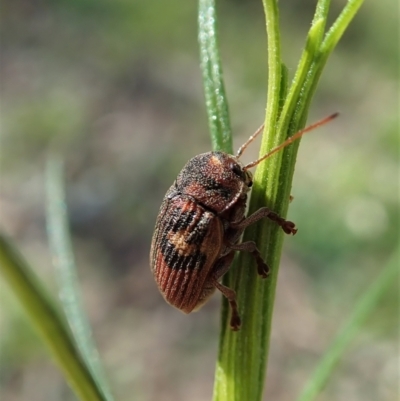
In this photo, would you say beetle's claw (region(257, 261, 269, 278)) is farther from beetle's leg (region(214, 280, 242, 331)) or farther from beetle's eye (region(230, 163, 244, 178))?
beetle's eye (region(230, 163, 244, 178))

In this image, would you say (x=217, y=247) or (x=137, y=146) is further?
(x=137, y=146)

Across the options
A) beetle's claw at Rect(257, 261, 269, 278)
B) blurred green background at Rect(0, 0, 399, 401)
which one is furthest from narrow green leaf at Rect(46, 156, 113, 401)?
blurred green background at Rect(0, 0, 399, 401)

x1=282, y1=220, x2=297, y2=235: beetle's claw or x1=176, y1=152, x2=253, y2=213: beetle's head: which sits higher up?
x1=176, y1=152, x2=253, y2=213: beetle's head

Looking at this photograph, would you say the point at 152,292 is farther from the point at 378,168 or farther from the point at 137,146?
the point at 378,168

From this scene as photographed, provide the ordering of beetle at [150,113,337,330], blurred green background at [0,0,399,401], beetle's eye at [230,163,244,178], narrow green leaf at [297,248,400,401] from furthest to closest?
1. blurred green background at [0,0,399,401]
2. beetle's eye at [230,163,244,178]
3. beetle at [150,113,337,330]
4. narrow green leaf at [297,248,400,401]

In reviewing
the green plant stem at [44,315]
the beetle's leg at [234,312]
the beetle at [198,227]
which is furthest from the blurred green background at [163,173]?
the green plant stem at [44,315]

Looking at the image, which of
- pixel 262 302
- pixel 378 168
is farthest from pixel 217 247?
pixel 378 168
